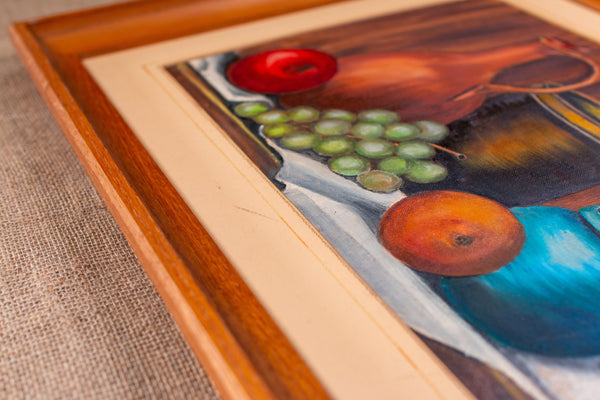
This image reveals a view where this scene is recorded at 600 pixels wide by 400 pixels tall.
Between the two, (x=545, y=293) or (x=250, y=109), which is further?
(x=250, y=109)

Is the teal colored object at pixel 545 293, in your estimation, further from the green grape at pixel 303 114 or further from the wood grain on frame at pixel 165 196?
the green grape at pixel 303 114

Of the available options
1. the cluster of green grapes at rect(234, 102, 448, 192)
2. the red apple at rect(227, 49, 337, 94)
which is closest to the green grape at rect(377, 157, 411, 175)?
the cluster of green grapes at rect(234, 102, 448, 192)

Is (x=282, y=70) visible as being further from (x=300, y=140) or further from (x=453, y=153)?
(x=453, y=153)

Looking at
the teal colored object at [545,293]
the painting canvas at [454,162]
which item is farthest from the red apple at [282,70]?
the teal colored object at [545,293]

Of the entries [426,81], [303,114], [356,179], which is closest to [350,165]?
[356,179]

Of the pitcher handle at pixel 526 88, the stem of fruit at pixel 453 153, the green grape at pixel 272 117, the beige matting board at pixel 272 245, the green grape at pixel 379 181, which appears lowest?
the beige matting board at pixel 272 245

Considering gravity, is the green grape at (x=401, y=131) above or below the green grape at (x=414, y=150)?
above
